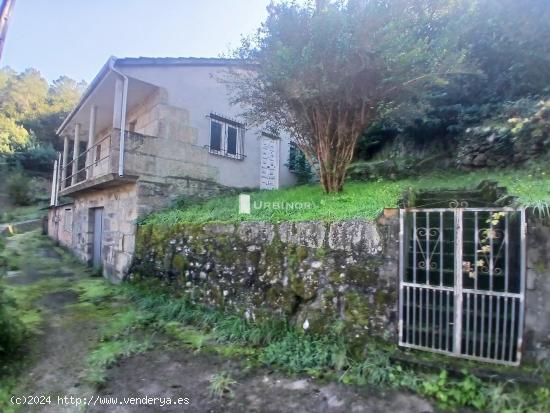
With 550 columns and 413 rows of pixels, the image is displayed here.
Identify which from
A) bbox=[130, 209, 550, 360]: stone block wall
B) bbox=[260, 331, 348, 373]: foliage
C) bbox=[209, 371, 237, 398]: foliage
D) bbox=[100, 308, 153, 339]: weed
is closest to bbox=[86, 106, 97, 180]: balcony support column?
bbox=[100, 308, 153, 339]: weed

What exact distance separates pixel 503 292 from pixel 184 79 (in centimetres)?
848

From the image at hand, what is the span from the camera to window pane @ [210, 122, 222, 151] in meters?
9.44

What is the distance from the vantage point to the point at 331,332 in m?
3.91

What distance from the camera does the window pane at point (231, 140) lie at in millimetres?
9914

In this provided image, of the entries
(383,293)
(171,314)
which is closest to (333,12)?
(383,293)

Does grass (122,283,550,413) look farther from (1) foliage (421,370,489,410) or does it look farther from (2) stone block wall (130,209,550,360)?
(2) stone block wall (130,209,550,360)

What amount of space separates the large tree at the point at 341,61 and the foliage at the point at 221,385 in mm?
4040

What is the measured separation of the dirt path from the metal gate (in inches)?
30.4

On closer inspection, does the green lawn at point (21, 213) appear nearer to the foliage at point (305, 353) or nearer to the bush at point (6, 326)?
the bush at point (6, 326)

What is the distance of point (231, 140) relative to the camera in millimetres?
10016

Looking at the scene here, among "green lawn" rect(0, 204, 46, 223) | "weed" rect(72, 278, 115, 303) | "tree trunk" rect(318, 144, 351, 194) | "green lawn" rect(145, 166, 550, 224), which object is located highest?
"tree trunk" rect(318, 144, 351, 194)

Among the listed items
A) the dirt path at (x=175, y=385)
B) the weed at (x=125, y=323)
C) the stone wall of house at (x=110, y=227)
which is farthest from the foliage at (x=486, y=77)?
the stone wall of house at (x=110, y=227)

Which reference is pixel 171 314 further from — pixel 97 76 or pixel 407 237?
pixel 97 76

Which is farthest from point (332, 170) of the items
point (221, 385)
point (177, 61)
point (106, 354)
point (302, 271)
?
point (177, 61)
